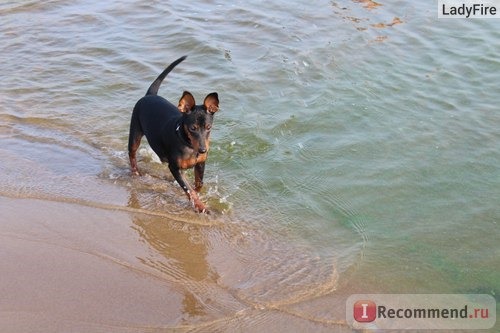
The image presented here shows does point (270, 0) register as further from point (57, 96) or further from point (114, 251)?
point (114, 251)

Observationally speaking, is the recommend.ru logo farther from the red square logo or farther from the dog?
the dog

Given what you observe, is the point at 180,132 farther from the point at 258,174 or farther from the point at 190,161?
the point at 258,174

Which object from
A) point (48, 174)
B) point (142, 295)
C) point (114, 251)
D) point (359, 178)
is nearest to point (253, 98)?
point (359, 178)

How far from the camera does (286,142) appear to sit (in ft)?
23.6

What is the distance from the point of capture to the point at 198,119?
Answer: 5.58 metres

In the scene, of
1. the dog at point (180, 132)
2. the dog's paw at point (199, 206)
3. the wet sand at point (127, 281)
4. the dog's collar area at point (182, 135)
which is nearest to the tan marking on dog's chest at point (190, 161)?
the dog at point (180, 132)

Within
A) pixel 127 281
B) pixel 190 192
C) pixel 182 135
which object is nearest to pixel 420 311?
pixel 127 281

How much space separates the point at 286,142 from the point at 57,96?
346 cm

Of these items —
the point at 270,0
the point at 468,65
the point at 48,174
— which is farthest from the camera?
the point at 270,0

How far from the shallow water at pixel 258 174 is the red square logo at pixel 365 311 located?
0.37 feet

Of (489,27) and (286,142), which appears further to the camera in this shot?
(489,27)

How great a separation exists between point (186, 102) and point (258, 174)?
1.31 m

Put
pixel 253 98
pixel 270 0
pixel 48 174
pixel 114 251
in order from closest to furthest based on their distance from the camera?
pixel 114 251 < pixel 48 174 < pixel 253 98 < pixel 270 0

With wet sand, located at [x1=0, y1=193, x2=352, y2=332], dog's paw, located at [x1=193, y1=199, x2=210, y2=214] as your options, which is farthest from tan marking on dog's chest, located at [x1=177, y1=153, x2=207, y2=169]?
wet sand, located at [x1=0, y1=193, x2=352, y2=332]
